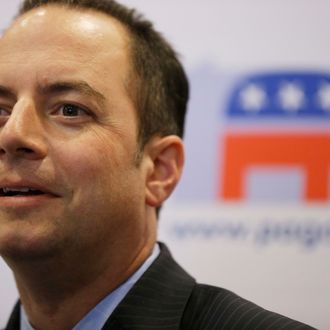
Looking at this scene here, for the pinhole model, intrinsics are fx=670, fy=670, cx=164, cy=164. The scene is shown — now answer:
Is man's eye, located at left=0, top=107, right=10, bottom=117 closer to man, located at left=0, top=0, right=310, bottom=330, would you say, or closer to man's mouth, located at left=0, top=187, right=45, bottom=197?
man, located at left=0, top=0, right=310, bottom=330

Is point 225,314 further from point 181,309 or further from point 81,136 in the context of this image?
point 81,136

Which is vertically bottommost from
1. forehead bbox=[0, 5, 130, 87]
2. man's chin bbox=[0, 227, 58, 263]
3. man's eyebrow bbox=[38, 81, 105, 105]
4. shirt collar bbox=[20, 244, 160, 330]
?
shirt collar bbox=[20, 244, 160, 330]

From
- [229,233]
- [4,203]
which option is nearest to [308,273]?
[229,233]

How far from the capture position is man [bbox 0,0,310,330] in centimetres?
180

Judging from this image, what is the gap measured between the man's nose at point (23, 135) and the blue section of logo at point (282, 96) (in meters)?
1.31

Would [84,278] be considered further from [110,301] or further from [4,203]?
[4,203]

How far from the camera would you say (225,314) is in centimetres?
181

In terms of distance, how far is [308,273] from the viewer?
2.83 metres

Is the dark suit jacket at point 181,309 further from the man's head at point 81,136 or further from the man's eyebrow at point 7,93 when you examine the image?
the man's eyebrow at point 7,93

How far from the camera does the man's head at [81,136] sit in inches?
70.6

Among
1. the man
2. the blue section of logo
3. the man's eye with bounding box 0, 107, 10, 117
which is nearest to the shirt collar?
the man

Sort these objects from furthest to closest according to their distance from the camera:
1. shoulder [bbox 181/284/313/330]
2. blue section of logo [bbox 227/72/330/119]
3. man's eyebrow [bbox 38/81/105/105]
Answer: blue section of logo [bbox 227/72/330/119]
man's eyebrow [bbox 38/81/105/105]
shoulder [bbox 181/284/313/330]

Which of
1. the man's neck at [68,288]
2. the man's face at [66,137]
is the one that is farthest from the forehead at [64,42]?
the man's neck at [68,288]

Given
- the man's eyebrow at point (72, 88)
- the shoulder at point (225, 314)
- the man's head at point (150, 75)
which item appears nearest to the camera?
the shoulder at point (225, 314)
